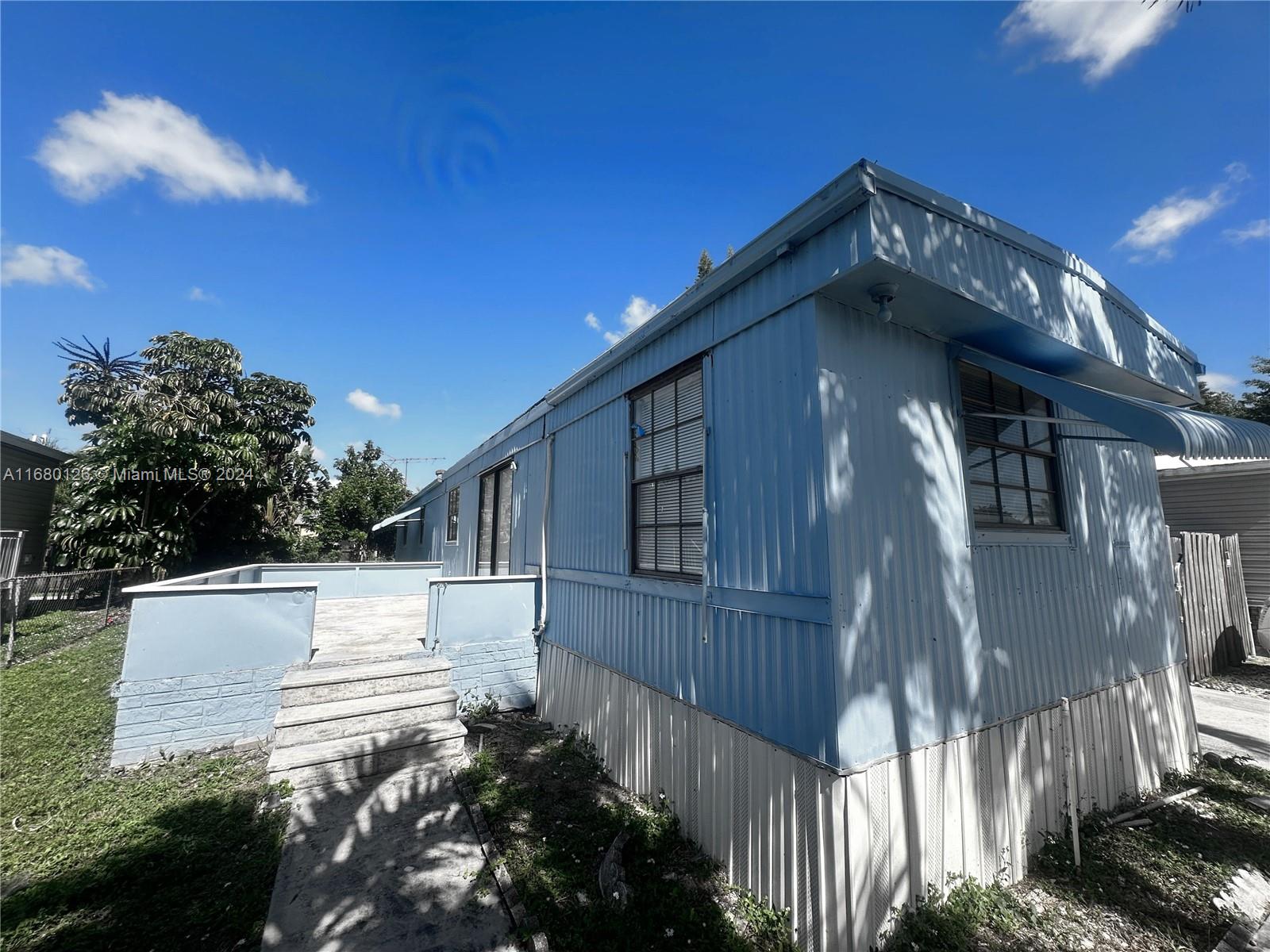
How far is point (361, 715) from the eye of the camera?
4.22 m

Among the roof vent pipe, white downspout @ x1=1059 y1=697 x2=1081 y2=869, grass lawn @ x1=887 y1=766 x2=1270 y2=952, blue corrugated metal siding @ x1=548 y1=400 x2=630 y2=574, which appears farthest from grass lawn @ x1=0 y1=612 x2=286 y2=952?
white downspout @ x1=1059 y1=697 x2=1081 y2=869

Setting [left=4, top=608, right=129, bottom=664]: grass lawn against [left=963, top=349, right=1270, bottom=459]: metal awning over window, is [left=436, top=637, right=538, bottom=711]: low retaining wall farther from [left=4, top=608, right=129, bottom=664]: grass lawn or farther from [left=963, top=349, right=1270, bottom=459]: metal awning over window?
[left=4, top=608, right=129, bottom=664]: grass lawn

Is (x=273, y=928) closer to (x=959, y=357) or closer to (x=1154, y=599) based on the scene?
(x=959, y=357)

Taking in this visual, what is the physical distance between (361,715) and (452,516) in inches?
334

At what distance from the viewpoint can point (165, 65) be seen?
5637 mm

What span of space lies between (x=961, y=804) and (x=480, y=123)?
8816 millimetres

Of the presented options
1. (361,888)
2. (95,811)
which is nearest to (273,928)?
(361,888)

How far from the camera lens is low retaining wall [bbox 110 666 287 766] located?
408 centimetres

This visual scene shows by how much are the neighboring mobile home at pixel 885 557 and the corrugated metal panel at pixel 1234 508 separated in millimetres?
6493

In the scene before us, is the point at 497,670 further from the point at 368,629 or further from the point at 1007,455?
the point at 1007,455

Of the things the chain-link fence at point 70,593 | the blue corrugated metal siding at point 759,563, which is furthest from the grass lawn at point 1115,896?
the chain-link fence at point 70,593

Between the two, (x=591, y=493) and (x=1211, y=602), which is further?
(x=1211, y=602)

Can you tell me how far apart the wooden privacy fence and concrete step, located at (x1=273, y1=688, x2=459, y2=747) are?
9.92 meters

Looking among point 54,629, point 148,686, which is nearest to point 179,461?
point 54,629
